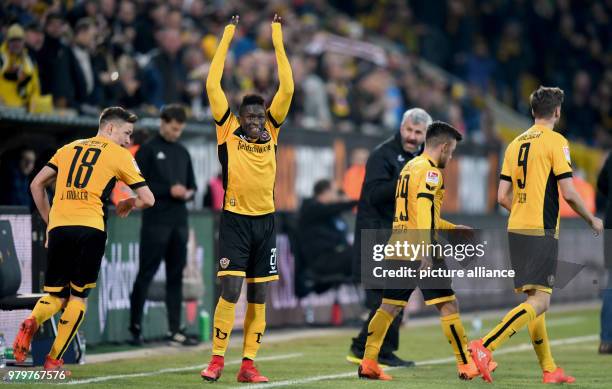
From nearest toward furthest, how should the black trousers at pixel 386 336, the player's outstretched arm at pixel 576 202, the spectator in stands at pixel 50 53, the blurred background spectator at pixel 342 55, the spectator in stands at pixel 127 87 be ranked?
the player's outstretched arm at pixel 576 202 → the black trousers at pixel 386 336 → the spectator in stands at pixel 50 53 → the blurred background spectator at pixel 342 55 → the spectator in stands at pixel 127 87

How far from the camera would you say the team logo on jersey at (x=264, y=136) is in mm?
9617

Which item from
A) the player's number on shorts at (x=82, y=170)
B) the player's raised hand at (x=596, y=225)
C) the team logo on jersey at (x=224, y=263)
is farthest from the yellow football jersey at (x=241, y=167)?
the player's raised hand at (x=596, y=225)

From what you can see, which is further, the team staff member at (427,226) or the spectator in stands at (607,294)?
the spectator in stands at (607,294)

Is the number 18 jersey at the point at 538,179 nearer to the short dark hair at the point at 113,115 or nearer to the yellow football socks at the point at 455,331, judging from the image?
the yellow football socks at the point at 455,331

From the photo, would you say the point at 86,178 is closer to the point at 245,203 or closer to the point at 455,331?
the point at 245,203

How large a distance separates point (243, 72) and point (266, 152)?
345 inches

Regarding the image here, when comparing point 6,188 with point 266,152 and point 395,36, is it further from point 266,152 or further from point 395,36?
point 395,36

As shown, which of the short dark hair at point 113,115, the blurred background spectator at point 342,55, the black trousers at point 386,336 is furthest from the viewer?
the blurred background spectator at point 342,55

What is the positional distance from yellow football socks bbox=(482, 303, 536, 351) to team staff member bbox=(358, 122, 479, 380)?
32 cm

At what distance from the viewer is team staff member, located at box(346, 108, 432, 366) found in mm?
11078

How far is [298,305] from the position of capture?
636 inches

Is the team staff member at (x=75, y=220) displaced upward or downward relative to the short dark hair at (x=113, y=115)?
downward

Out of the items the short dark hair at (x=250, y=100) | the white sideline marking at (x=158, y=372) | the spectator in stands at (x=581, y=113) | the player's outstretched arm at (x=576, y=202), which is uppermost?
the spectator in stands at (x=581, y=113)

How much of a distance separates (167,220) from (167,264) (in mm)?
493
